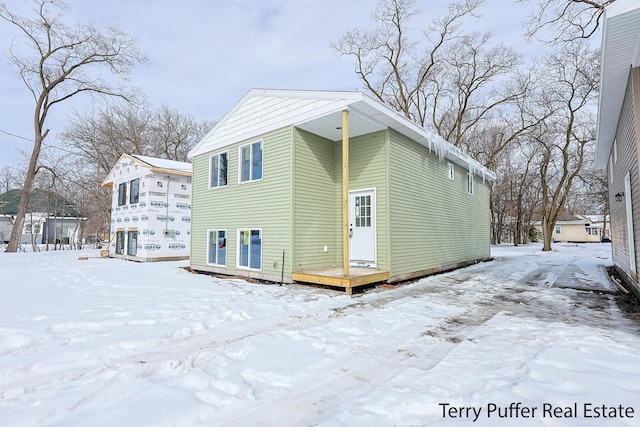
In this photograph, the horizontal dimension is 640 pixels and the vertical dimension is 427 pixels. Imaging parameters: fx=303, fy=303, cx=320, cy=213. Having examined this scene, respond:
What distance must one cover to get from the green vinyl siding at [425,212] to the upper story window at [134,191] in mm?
11902

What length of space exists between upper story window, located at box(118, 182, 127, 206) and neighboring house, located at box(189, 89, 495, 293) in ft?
25.9

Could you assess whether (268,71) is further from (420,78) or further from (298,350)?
(298,350)

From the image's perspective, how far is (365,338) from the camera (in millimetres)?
3482

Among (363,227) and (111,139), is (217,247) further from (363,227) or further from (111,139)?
(111,139)

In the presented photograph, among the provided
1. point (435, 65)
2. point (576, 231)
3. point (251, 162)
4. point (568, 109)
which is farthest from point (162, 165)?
point (576, 231)

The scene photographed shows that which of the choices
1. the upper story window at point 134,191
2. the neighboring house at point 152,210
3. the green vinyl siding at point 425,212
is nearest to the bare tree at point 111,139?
the neighboring house at point 152,210

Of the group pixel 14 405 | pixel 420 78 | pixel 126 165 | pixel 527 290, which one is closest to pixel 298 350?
pixel 14 405

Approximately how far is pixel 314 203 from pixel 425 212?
329 centimetres

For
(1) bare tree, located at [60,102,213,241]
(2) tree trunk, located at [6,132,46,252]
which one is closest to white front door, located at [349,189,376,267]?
(2) tree trunk, located at [6,132,46,252]

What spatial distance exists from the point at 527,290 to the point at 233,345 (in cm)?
613

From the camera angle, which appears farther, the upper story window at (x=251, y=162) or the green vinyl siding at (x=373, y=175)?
the upper story window at (x=251, y=162)

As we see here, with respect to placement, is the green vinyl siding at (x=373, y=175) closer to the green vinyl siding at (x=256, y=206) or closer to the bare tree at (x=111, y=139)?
the green vinyl siding at (x=256, y=206)

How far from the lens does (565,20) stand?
1065 cm

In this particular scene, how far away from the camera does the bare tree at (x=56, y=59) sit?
16.8 m
